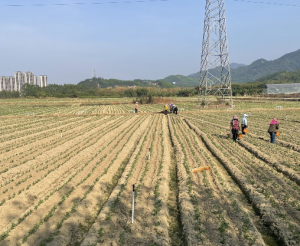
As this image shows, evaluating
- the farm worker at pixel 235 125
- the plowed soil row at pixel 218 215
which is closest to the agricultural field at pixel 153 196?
the plowed soil row at pixel 218 215

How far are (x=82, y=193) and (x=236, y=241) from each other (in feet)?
15.7

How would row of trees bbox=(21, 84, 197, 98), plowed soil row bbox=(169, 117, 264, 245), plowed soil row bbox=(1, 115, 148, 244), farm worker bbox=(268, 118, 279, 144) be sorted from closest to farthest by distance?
plowed soil row bbox=(169, 117, 264, 245) → plowed soil row bbox=(1, 115, 148, 244) → farm worker bbox=(268, 118, 279, 144) → row of trees bbox=(21, 84, 197, 98)

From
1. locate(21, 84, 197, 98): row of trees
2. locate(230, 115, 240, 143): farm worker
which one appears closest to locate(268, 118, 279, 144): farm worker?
locate(230, 115, 240, 143): farm worker

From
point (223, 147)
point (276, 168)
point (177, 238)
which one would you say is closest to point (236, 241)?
point (177, 238)

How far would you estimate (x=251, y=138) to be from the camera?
54.5ft

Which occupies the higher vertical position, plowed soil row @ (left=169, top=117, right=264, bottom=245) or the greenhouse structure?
the greenhouse structure

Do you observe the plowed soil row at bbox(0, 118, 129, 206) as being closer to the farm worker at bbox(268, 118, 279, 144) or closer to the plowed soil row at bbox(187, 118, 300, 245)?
the plowed soil row at bbox(187, 118, 300, 245)

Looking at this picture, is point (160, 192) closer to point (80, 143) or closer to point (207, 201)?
point (207, 201)

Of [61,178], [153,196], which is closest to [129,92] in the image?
[61,178]

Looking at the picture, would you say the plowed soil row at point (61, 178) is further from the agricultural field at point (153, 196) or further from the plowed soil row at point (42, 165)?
the plowed soil row at point (42, 165)

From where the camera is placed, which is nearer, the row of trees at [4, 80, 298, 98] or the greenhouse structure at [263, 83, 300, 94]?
the greenhouse structure at [263, 83, 300, 94]

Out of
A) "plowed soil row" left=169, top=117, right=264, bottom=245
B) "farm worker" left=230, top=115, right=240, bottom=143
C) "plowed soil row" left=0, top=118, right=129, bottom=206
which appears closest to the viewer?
"plowed soil row" left=169, top=117, right=264, bottom=245

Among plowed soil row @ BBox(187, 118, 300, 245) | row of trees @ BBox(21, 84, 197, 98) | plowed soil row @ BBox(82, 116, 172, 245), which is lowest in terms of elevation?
plowed soil row @ BBox(82, 116, 172, 245)

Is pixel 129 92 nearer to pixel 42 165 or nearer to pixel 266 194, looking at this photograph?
pixel 42 165
